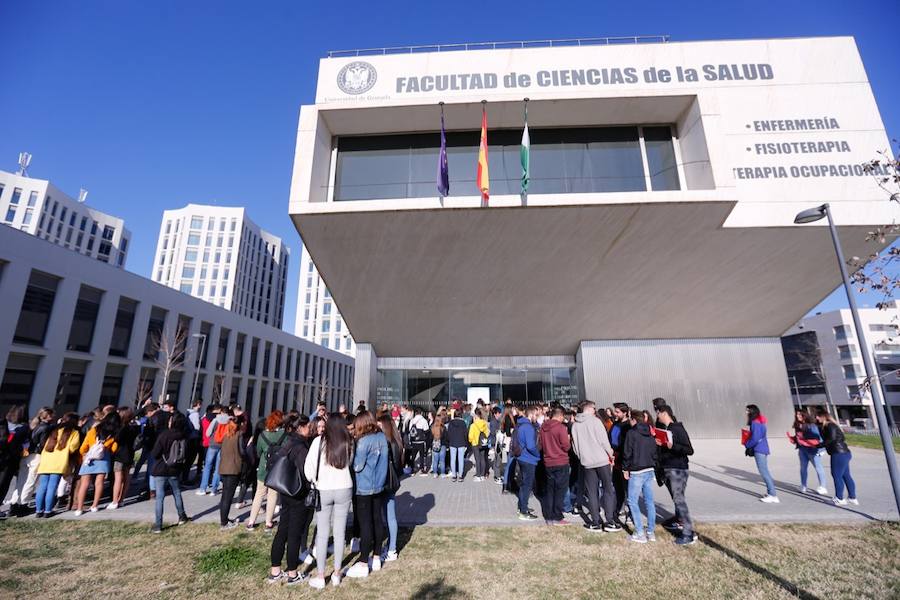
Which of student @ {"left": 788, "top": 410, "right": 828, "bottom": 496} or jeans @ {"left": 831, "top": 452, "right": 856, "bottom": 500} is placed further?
student @ {"left": 788, "top": 410, "right": 828, "bottom": 496}

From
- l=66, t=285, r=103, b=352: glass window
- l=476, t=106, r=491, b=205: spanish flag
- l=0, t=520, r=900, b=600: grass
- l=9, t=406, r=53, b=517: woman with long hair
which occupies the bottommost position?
l=0, t=520, r=900, b=600: grass

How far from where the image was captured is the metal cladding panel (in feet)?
58.9

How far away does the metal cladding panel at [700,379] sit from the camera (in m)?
18.0

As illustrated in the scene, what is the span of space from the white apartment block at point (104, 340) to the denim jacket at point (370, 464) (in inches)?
918

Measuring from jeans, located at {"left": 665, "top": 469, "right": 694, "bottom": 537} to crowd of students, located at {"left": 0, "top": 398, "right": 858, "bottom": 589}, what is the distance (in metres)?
0.02

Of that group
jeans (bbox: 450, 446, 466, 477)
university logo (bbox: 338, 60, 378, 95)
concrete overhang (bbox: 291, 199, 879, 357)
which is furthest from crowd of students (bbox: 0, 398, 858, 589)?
university logo (bbox: 338, 60, 378, 95)

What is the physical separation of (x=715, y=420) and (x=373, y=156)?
63.0 ft

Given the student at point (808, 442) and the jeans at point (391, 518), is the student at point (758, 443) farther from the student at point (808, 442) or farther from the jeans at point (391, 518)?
the jeans at point (391, 518)

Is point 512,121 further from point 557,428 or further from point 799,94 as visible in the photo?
point 557,428

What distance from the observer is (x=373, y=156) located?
14.5 meters

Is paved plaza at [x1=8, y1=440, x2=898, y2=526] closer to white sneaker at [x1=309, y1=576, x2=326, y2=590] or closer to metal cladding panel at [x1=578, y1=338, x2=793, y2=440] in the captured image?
white sneaker at [x1=309, y1=576, x2=326, y2=590]

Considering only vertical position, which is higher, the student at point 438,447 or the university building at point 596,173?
the university building at point 596,173

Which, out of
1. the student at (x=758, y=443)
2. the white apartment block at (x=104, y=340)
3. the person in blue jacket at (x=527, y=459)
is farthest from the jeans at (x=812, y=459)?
the white apartment block at (x=104, y=340)

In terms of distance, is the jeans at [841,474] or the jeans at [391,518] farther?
the jeans at [841,474]
